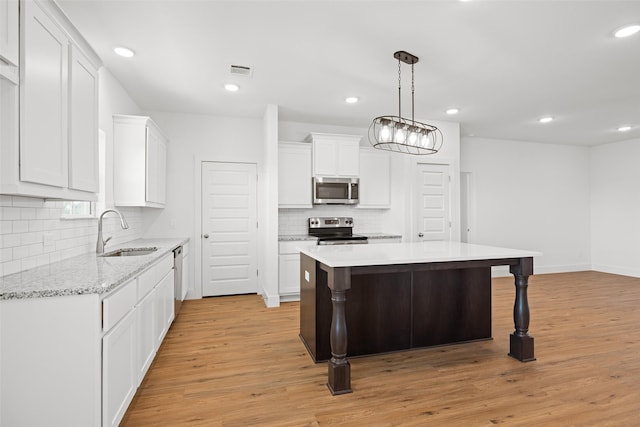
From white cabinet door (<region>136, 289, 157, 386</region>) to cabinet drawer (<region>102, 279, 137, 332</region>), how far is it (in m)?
0.19

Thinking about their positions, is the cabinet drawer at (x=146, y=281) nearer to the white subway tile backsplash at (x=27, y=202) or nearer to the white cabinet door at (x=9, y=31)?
the white subway tile backsplash at (x=27, y=202)

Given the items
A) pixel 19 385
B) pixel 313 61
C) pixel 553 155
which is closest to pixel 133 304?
pixel 19 385

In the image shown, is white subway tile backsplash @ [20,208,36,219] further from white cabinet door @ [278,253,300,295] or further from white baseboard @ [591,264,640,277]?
white baseboard @ [591,264,640,277]

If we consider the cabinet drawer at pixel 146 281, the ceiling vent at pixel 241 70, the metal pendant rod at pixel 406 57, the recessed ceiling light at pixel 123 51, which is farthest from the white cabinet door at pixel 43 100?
the metal pendant rod at pixel 406 57

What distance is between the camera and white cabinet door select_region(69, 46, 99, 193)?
2.01 m

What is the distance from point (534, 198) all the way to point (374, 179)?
155 inches

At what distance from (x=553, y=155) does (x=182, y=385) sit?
812 cm

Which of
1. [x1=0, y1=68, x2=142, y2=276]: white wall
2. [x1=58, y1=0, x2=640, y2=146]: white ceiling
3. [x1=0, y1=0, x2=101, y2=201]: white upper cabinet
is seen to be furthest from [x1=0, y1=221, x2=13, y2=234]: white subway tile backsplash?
[x1=58, y1=0, x2=640, y2=146]: white ceiling

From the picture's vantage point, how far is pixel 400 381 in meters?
2.54

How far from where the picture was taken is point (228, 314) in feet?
14.0

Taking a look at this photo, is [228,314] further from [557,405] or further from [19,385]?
[557,405]

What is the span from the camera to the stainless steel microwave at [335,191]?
5.12 metres

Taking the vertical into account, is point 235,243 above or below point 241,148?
below

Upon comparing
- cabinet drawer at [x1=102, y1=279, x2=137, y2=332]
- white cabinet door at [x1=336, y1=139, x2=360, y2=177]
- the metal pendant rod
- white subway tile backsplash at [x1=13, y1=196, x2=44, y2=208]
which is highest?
the metal pendant rod
